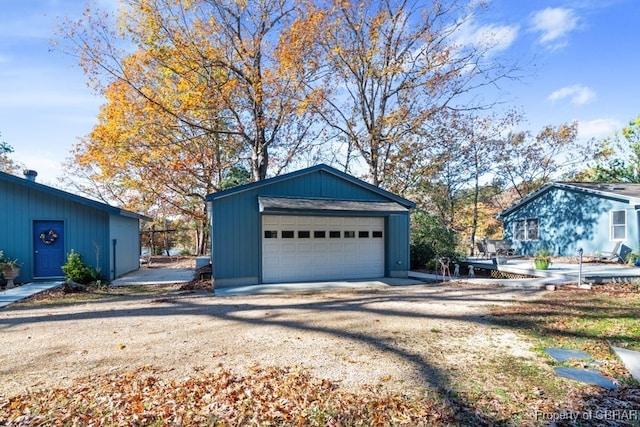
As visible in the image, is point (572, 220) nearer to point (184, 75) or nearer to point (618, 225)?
point (618, 225)

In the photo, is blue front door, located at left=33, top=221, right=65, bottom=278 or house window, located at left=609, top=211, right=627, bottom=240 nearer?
blue front door, located at left=33, top=221, right=65, bottom=278

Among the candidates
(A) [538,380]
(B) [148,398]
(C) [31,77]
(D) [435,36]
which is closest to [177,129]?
(C) [31,77]

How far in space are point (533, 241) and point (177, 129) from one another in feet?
63.3

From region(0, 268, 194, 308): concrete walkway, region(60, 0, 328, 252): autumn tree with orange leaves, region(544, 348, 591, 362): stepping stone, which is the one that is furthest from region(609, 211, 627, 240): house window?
region(0, 268, 194, 308): concrete walkway

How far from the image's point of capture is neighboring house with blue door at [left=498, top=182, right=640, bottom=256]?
15.4 metres

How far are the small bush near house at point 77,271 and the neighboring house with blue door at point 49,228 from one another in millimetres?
689

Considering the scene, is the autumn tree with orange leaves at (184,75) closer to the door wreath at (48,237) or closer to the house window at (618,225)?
the door wreath at (48,237)

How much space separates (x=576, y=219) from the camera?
17.4m

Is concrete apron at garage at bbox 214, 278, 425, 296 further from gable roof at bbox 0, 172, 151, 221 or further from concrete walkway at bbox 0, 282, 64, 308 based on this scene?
gable roof at bbox 0, 172, 151, 221

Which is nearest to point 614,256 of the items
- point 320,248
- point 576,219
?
point 576,219

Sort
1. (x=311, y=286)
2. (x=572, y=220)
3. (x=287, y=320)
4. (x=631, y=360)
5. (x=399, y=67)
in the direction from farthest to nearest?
(x=399, y=67), (x=572, y=220), (x=311, y=286), (x=287, y=320), (x=631, y=360)

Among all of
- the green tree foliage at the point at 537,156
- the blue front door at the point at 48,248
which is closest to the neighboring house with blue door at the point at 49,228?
the blue front door at the point at 48,248

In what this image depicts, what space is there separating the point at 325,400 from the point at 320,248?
8.18 meters

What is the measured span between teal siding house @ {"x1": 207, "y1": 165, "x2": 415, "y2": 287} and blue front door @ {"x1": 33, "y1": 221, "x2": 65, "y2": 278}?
477 centimetres
